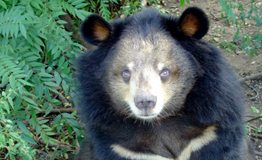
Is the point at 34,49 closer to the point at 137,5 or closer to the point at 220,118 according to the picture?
the point at 220,118

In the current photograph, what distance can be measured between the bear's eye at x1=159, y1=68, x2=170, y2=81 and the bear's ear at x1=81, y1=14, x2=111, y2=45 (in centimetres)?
63

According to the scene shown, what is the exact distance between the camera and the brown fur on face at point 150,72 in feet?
11.6

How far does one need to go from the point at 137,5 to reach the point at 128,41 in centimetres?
310

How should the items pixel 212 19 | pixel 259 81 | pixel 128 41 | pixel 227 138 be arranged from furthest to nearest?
1. pixel 212 19
2. pixel 259 81
3. pixel 227 138
4. pixel 128 41

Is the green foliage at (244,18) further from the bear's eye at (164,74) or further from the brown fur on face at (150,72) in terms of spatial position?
the bear's eye at (164,74)

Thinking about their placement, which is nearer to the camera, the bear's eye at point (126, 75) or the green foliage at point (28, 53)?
the bear's eye at point (126, 75)

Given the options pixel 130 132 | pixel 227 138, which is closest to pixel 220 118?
pixel 227 138

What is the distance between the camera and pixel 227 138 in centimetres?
401

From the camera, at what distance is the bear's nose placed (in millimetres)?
3381

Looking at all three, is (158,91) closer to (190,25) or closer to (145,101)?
(145,101)

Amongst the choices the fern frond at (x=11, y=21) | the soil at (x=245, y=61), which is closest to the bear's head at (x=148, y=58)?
the fern frond at (x=11, y=21)

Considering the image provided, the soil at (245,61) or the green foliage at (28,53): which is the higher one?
the green foliage at (28,53)

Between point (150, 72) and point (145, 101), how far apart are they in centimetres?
29

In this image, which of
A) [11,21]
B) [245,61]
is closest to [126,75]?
[11,21]
